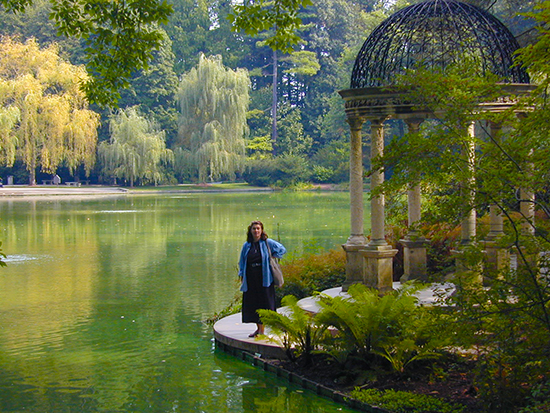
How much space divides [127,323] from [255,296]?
2891 mm

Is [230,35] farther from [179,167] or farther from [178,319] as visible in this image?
[178,319]

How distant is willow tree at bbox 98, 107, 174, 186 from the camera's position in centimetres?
5556

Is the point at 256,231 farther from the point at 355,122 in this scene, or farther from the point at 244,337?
the point at 355,122

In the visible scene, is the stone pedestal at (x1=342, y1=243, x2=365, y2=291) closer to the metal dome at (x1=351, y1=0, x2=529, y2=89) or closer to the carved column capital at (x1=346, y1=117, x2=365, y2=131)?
the carved column capital at (x1=346, y1=117, x2=365, y2=131)

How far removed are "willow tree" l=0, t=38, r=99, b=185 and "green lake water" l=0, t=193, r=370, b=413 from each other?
85.8 ft

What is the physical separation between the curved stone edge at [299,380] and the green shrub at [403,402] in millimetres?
58

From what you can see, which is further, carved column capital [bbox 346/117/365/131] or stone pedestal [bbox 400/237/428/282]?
stone pedestal [bbox 400/237/428/282]

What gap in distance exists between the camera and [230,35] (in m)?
78.2

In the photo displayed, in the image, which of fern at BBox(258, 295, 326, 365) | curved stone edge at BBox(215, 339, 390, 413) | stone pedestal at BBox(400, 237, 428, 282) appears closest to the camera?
curved stone edge at BBox(215, 339, 390, 413)

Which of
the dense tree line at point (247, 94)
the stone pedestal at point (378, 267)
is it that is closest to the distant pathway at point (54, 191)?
the dense tree line at point (247, 94)

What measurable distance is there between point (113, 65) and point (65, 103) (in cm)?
4407

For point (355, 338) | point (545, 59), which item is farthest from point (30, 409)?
point (545, 59)

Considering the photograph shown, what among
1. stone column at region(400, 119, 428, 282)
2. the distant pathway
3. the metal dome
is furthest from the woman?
the distant pathway

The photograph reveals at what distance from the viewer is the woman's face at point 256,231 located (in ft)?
30.8
